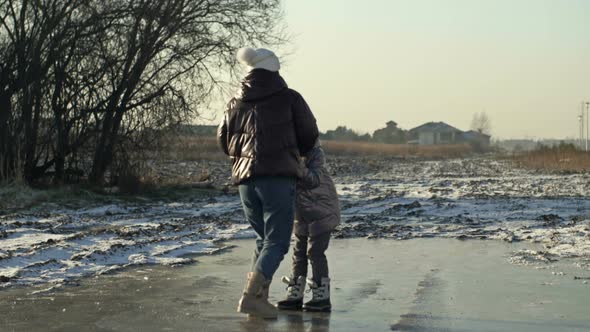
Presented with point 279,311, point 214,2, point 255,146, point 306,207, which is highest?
point 214,2

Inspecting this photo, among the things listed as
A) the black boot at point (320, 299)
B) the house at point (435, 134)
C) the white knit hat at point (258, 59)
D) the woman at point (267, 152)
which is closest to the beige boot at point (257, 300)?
the woman at point (267, 152)

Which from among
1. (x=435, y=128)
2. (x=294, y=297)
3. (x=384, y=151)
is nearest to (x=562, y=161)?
(x=294, y=297)

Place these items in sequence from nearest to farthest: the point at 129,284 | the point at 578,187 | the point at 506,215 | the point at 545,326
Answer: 1. the point at 545,326
2. the point at 129,284
3. the point at 506,215
4. the point at 578,187

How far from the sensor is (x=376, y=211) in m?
16.7

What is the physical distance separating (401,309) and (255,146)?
1.64 metres

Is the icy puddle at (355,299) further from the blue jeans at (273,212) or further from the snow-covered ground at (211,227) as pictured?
the snow-covered ground at (211,227)

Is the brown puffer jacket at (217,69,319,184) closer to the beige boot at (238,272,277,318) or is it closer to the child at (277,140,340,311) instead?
the child at (277,140,340,311)

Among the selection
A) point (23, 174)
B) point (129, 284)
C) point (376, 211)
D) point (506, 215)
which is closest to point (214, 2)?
point (23, 174)

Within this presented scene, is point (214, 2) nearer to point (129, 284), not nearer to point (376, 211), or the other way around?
point (376, 211)

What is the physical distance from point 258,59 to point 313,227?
1.39 m

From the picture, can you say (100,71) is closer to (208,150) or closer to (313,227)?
(313,227)

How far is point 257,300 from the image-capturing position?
638 cm

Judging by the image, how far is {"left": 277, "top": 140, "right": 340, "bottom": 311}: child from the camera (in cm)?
693

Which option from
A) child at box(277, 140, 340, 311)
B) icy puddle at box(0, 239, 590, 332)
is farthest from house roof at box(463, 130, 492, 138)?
child at box(277, 140, 340, 311)
